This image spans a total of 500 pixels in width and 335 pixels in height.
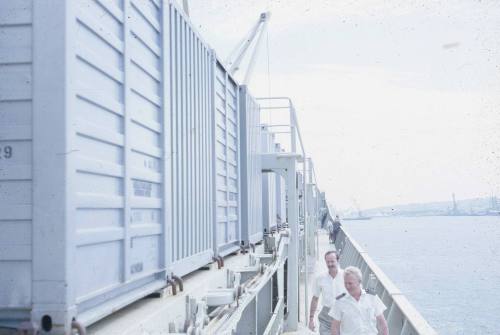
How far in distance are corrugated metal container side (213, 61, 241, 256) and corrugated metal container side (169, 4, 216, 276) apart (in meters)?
0.31

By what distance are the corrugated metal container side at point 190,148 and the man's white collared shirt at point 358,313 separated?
1.55 meters

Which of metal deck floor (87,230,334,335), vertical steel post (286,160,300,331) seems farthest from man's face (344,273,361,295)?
vertical steel post (286,160,300,331)

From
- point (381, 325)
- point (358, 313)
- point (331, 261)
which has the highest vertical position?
point (331, 261)

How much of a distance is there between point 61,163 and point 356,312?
410 centimetres

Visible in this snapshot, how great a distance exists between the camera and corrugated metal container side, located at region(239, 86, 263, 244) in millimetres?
9133

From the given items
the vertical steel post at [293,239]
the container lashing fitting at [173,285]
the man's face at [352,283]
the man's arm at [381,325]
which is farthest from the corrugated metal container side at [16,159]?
the vertical steel post at [293,239]

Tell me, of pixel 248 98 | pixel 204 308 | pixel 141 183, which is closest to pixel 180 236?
pixel 204 308

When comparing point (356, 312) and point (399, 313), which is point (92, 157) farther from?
point (399, 313)

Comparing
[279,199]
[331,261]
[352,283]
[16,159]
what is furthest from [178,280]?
[279,199]

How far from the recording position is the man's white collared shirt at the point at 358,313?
6.14 meters

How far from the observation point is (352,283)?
6.22 meters

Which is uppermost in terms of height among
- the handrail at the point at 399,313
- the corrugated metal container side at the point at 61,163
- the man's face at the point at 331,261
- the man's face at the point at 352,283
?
the corrugated metal container side at the point at 61,163

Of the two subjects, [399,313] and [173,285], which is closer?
[173,285]

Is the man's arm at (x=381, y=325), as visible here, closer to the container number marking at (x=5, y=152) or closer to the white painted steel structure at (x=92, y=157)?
the white painted steel structure at (x=92, y=157)
